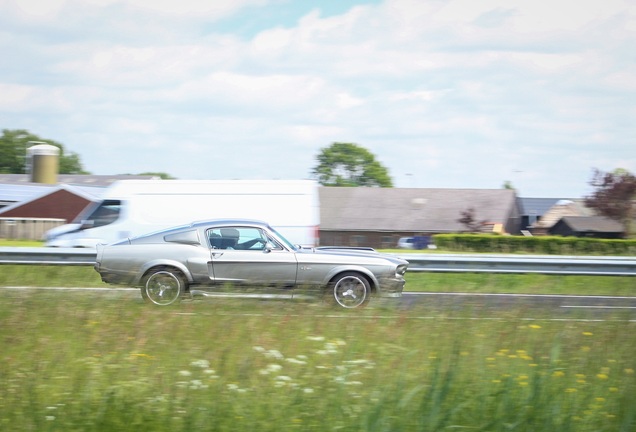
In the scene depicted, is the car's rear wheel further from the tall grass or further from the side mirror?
the side mirror

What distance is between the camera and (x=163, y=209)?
691 inches

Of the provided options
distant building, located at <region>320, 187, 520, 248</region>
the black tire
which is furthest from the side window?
distant building, located at <region>320, 187, 520, 248</region>

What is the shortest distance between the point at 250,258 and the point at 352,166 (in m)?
87.6

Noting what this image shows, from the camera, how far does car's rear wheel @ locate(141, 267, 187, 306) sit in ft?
34.6

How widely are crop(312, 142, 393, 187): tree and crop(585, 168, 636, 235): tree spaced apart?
1751 inches

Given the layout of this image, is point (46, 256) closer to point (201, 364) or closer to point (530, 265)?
point (530, 265)

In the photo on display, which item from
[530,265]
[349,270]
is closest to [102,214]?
[349,270]

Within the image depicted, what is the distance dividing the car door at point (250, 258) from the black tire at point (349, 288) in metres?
0.62

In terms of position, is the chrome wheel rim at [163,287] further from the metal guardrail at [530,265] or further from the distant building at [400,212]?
the distant building at [400,212]

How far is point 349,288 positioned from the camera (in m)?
11.1

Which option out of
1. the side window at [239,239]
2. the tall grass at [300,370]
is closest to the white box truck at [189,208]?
the side window at [239,239]

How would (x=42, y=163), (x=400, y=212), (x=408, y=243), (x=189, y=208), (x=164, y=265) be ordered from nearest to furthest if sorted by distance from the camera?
(x=164, y=265), (x=189, y=208), (x=408, y=243), (x=400, y=212), (x=42, y=163)

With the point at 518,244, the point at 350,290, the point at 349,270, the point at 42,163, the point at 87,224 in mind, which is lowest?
the point at 350,290

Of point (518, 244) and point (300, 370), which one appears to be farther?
point (518, 244)
